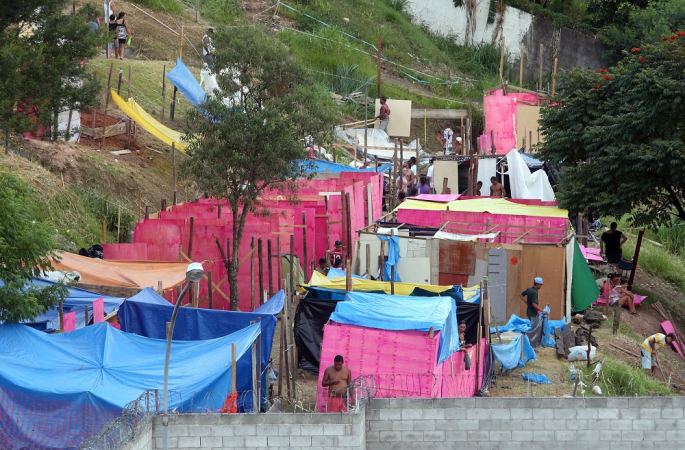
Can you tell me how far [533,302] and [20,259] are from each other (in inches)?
357

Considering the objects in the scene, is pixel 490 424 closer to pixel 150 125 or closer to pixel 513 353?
pixel 513 353

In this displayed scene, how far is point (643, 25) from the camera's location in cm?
3956

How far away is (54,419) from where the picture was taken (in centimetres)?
1157

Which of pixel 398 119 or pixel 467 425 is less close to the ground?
pixel 398 119

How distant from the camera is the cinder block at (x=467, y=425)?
463 inches

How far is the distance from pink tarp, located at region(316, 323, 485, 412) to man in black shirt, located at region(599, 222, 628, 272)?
32.4ft

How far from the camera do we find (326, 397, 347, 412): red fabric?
1271 cm

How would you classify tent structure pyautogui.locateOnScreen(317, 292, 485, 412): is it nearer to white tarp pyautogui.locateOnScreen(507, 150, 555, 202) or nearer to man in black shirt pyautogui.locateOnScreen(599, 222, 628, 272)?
man in black shirt pyautogui.locateOnScreen(599, 222, 628, 272)

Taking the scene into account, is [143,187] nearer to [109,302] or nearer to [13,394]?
[109,302]

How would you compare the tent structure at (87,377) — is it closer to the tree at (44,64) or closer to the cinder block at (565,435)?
the cinder block at (565,435)

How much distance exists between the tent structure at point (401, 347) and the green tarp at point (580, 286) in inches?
230

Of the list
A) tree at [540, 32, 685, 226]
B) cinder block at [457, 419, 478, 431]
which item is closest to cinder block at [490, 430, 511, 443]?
cinder block at [457, 419, 478, 431]

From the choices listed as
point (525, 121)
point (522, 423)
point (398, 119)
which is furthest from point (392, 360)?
point (398, 119)

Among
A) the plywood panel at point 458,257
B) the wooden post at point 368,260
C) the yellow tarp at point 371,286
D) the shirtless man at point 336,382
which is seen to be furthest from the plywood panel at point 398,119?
the shirtless man at point 336,382
